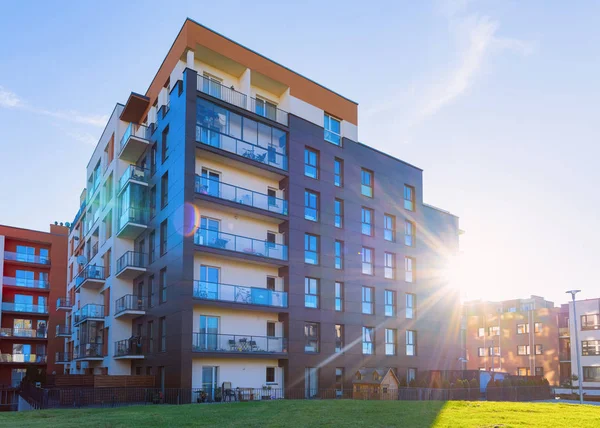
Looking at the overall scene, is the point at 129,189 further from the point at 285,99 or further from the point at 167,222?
the point at 285,99

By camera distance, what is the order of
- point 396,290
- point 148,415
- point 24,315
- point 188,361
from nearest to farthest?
1. point 148,415
2. point 188,361
3. point 396,290
4. point 24,315

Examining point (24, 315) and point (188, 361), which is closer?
point (188, 361)

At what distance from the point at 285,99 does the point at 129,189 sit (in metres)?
10.8

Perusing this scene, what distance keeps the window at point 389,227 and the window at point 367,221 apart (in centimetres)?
152

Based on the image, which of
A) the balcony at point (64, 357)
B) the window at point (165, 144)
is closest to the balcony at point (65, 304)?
the balcony at point (64, 357)

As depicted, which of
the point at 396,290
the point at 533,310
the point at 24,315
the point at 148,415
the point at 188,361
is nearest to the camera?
the point at 148,415

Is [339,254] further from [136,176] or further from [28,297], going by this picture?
[28,297]

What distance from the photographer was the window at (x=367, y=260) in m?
38.6

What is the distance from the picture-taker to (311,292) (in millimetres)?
34812

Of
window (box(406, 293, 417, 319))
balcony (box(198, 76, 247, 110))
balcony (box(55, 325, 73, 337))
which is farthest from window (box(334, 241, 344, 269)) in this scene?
balcony (box(55, 325, 73, 337))

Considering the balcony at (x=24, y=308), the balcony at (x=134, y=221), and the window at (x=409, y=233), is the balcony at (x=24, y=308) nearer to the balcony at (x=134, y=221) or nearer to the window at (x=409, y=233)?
the balcony at (x=134, y=221)

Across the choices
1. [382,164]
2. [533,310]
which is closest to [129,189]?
[382,164]

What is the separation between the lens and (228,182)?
32.4 meters

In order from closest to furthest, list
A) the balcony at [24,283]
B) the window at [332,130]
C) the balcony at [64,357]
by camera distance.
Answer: the window at [332,130] → the balcony at [64,357] → the balcony at [24,283]
